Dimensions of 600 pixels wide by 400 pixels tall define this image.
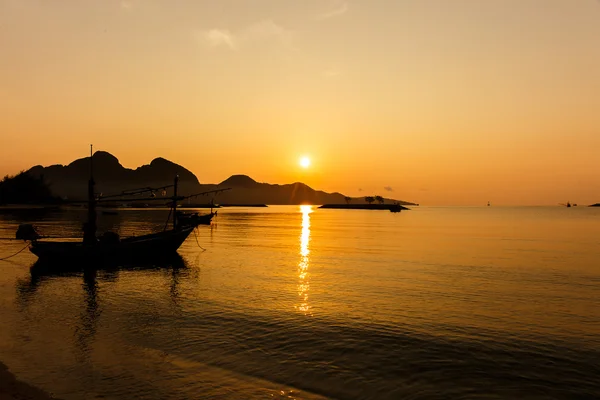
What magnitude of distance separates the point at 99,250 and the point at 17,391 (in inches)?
1054

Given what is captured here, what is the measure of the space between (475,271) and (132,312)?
27116 mm

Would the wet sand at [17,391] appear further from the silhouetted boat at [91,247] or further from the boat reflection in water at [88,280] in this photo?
the silhouetted boat at [91,247]

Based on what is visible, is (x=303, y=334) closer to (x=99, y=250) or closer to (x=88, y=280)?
(x=88, y=280)

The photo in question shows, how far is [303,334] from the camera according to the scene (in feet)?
58.4

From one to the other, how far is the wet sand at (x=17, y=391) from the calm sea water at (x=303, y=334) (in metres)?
0.42

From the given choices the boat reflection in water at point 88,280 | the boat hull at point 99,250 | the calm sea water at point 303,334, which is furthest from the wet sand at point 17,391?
the boat hull at point 99,250

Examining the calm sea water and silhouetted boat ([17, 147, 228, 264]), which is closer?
the calm sea water

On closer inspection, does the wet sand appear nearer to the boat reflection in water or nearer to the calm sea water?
the calm sea water

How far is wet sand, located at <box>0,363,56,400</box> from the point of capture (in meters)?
11.2

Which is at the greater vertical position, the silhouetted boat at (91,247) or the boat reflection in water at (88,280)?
the silhouetted boat at (91,247)

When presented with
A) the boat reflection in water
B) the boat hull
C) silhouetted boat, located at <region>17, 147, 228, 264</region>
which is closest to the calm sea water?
the boat reflection in water

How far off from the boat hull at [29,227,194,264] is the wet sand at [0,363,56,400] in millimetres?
25297

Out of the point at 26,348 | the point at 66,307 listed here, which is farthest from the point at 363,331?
the point at 66,307

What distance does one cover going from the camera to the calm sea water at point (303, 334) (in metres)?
12.9
